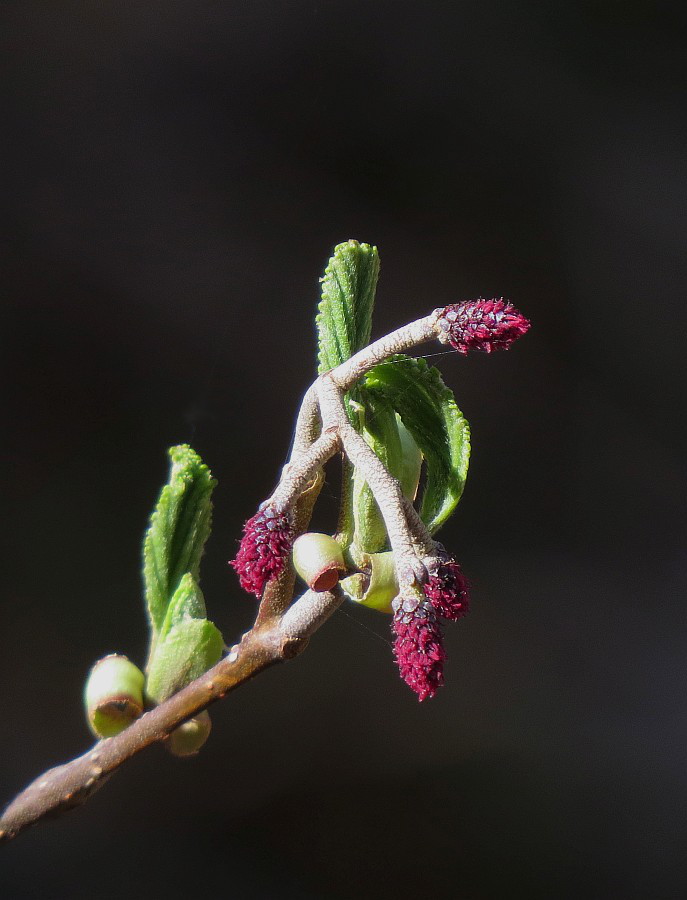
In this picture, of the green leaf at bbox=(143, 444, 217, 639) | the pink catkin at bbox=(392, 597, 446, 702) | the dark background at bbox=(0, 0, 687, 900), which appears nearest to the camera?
the pink catkin at bbox=(392, 597, 446, 702)

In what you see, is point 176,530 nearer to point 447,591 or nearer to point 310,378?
point 447,591

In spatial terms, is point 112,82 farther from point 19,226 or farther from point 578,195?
point 578,195

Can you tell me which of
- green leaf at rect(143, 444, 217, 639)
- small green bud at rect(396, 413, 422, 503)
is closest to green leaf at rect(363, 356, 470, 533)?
small green bud at rect(396, 413, 422, 503)

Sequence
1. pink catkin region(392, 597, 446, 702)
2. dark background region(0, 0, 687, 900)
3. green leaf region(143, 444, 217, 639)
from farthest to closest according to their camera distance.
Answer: dark background region(0, 0, 687, 900), green leaf region(143, 444, 217, 639), pink catkin region(392, 597, 446, 702)

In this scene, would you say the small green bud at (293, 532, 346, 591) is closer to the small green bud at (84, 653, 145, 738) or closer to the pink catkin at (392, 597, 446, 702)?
the pink catkin at (392, 597, 446, 702)

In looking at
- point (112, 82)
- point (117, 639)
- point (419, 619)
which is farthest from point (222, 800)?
point (112, 82)

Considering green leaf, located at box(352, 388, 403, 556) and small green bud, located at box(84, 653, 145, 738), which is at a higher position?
green leaf, located at box(352, 388, 403, 556)

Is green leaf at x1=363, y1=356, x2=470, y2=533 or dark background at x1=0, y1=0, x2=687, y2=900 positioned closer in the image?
green leaf at x1=363, y1=356, x2=470, y2=533
